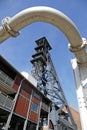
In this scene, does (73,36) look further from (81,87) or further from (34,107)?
(34,107)

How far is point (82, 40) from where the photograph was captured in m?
2.53

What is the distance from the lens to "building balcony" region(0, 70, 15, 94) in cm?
1369

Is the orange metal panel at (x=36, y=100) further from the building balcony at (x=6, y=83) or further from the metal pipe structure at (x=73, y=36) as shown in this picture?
the metal pipe structure at (x=73, y=36)

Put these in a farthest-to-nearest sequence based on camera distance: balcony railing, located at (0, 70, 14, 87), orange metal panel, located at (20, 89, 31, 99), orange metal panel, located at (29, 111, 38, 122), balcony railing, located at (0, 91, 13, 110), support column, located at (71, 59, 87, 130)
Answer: orange metal panel, located at (29, 111, 38, 122) < orange metal panel, located at (20, 89, 31, 99) < balcony railing, located at (0, 70, 14, 87) < balcony railing, located at (0, 91, 13, 110) < support column, located at (71, 59, 87, 130)

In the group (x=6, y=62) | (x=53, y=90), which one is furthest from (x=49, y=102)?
(x=6, y=62)

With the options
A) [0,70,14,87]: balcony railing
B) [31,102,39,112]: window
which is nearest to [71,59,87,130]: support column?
[0,70,14,87]: balcony railing

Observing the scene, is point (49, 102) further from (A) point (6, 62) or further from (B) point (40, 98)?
(A) point (6, 62)

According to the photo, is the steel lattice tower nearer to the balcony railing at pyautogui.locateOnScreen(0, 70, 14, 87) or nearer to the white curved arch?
the balcony railing at pyautogui.locateOnScreen(0, 70, 14, 87)

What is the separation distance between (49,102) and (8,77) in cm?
962

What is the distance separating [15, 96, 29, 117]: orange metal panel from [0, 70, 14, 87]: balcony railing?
2.04m

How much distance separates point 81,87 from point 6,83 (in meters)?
12.9

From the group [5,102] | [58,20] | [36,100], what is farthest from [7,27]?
[36,100]

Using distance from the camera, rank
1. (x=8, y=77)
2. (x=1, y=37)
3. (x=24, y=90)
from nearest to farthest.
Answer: (x=1, y=37) < (x=8, y=77) < (x=24, y=90)

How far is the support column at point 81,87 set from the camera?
198 centimetres
